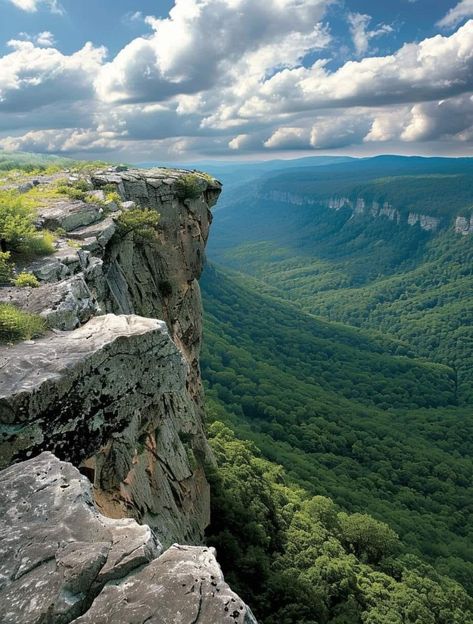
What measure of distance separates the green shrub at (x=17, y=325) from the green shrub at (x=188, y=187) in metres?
26.0

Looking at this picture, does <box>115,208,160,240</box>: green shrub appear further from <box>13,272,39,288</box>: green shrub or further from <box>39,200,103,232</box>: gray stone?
<box>13,272,39,288</box>: green shrub

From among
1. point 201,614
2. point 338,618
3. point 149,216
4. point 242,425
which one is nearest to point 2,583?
point 201,614

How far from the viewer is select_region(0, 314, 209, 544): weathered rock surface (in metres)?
8.97

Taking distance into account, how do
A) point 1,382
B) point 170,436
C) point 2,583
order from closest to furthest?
point 2,583, point 1,382, point 170,436

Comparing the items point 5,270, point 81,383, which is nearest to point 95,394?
point 81,383

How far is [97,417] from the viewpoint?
10273 millimetres

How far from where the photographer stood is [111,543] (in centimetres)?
736

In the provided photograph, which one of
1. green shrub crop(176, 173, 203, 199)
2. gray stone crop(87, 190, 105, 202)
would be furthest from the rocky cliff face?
green shrub crop(176, 173, 203, 199)

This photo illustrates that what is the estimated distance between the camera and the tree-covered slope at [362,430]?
255ft

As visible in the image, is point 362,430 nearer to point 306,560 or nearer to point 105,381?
point 306,560

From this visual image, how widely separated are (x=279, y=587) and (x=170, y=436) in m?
17.2

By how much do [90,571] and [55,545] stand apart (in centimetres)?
80

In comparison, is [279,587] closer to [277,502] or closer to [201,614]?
[277,502]

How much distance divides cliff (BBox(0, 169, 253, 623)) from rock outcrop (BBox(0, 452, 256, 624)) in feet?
0.08
